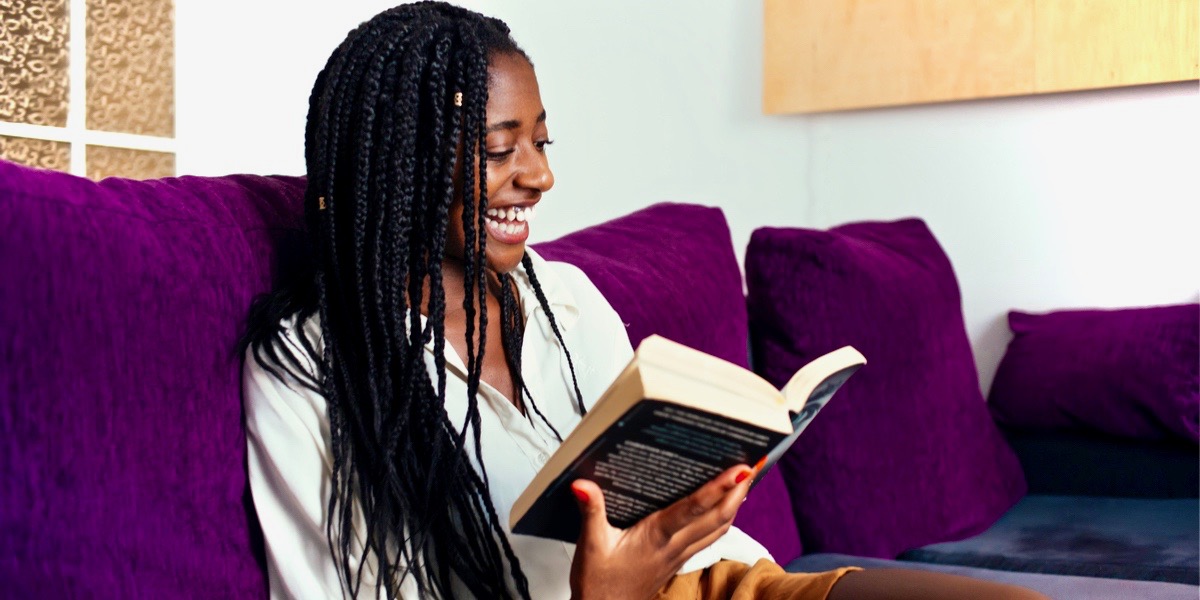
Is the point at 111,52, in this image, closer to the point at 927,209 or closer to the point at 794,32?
the point at 794,32

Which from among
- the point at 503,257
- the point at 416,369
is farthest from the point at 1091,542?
the point at 416,369

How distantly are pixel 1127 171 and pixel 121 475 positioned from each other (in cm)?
217

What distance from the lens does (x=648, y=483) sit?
954 mm

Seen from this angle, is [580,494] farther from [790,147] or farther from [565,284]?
[790,147]

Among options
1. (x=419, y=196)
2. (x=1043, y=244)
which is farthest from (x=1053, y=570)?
(x=419, y=196)

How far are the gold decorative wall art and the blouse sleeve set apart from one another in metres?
0.99

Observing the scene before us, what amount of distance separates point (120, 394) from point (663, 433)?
0.42m

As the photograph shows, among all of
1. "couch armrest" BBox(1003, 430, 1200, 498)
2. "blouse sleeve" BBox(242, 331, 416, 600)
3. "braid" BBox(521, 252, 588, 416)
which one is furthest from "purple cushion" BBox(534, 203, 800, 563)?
"couch armrest" BBox(1003, 430, 1200, 498)

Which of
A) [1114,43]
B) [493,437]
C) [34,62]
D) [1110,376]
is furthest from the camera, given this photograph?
[1114,43]

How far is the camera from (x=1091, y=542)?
1951mm

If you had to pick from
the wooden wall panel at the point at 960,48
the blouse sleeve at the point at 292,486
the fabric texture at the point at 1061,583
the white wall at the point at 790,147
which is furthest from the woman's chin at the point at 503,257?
the wooden wall panel at the point at 960,48

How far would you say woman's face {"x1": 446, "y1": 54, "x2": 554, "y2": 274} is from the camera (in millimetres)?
1211

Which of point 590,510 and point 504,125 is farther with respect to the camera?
point 504,125

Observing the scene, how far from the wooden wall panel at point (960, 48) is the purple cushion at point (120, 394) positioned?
1913 millimetres
